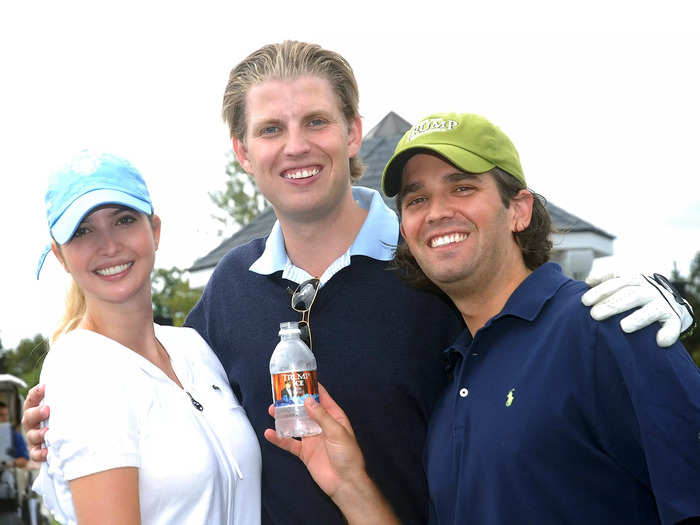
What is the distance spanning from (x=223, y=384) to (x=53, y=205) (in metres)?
1.20

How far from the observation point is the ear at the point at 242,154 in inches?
168

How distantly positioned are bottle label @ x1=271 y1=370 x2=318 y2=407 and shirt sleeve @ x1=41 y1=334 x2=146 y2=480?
585mm

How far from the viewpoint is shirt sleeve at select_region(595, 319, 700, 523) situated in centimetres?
233

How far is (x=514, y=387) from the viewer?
2758 mm

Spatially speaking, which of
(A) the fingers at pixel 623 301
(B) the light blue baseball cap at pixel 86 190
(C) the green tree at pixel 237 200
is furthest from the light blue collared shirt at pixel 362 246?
(C) the green tree at pixel 237 200

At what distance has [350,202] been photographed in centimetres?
421

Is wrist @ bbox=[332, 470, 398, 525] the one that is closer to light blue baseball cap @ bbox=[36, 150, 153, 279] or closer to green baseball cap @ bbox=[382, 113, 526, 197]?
green baseball cap @ bbox=[382, 113, 526, 197]

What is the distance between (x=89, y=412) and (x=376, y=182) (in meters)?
7.53

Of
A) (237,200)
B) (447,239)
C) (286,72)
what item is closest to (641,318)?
(447,239)

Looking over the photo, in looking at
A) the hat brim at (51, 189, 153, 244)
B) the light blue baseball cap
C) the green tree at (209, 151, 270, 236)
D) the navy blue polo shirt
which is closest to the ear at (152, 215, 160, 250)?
the light blue baseball cap

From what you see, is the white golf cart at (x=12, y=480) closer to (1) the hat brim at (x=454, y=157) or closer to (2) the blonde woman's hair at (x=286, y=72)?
(2) the blonde woman's hair at (x=286, y=72)

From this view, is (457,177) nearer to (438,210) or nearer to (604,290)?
(438,210)

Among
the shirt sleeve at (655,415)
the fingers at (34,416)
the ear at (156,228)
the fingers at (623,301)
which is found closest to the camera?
the shirt sleeve at (655,415)

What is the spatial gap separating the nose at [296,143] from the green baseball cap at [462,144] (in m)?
0.63
